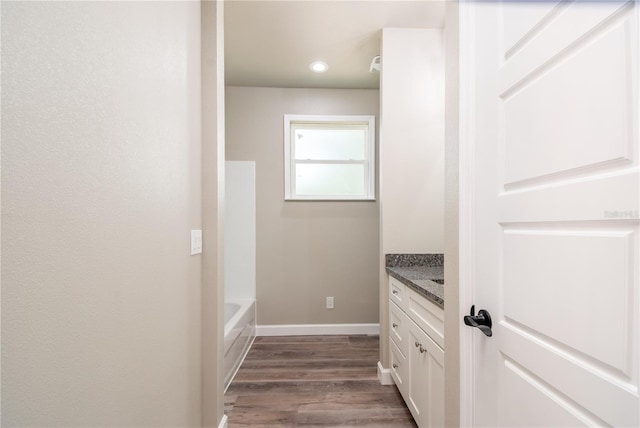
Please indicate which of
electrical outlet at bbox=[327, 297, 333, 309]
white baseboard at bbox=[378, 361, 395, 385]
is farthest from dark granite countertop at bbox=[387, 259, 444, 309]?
electrical outlet at bbox=[327, 297, 333, 309]

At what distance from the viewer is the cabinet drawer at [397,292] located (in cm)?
176

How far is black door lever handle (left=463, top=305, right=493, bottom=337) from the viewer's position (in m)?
0.86

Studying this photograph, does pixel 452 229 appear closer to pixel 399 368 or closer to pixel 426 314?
pixel 426 314

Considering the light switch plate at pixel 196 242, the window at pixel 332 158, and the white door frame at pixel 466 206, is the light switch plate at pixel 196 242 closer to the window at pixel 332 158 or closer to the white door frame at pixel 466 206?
the white door frame at pixel 466 206

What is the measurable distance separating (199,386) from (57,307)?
1.02 m

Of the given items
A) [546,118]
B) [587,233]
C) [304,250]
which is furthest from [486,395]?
[304,250]

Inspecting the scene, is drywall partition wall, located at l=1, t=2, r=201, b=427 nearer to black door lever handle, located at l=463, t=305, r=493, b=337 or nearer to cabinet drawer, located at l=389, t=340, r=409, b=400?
black door lever handle, located at l=463, t=305, r=493, b=337

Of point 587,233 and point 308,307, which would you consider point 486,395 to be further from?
point 308,307

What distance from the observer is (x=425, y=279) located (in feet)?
5.36

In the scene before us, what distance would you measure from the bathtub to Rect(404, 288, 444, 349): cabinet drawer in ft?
4.54

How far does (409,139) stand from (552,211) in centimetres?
164

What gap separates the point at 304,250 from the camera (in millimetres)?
3072

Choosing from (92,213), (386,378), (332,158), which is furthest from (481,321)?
(332,158)

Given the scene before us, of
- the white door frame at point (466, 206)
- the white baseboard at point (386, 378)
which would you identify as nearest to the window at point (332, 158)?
the white baseboard at point (386, 378)
